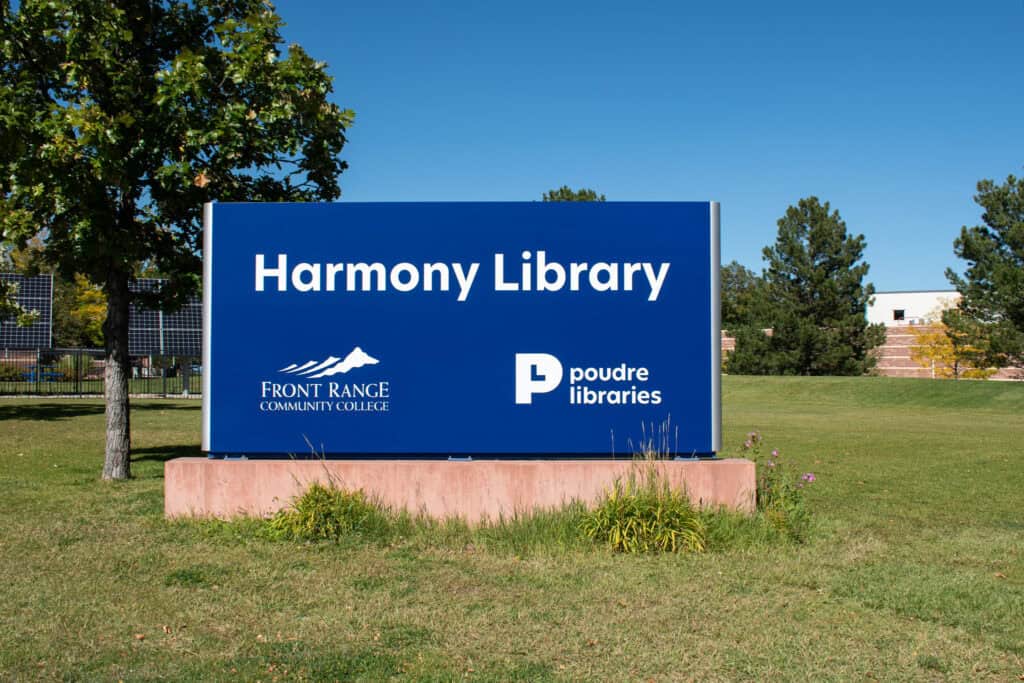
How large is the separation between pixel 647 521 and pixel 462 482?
187 centimetres

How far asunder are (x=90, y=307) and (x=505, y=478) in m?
75.0

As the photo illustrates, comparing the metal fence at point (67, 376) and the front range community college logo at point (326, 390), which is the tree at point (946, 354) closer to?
the metal fence at point (67, 376)

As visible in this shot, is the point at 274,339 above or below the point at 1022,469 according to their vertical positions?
above

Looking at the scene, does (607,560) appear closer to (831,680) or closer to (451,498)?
(451,498)

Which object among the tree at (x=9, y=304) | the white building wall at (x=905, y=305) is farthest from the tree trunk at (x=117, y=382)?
the white building wall at (x=905, y=305)

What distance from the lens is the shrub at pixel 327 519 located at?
27.6 feet

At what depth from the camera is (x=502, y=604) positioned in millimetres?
6449

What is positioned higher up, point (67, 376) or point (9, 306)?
point (9, 306)

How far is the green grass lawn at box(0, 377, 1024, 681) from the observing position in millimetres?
5223

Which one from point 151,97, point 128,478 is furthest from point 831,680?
point 151,97

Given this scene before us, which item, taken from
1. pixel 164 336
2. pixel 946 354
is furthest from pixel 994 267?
pixel 164 336

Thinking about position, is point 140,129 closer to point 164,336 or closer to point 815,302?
point 164,336

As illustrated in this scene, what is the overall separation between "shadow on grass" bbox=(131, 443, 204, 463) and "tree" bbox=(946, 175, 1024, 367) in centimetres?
4302

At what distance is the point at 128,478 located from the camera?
44.8ft
